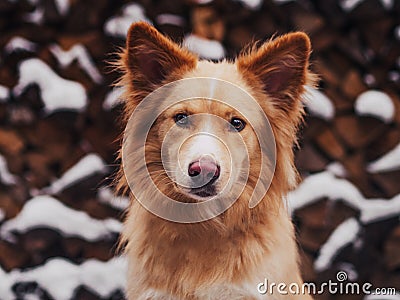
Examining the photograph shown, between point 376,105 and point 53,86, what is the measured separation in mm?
572

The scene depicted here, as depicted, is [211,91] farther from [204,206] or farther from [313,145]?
[313,145]

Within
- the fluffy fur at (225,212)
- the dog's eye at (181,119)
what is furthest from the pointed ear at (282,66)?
the dog's eye at (181,119)

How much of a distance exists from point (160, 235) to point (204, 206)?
8 cm

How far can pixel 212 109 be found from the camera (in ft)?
2.24

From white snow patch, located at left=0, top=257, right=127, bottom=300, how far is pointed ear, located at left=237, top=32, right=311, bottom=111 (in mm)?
414

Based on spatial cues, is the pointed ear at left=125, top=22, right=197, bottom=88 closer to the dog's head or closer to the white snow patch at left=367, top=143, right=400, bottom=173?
the dog's head

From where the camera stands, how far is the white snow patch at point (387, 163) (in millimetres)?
976

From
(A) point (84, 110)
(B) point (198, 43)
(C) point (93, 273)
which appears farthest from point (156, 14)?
(C) point (93, 273)

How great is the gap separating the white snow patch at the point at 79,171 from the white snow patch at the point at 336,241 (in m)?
0.42

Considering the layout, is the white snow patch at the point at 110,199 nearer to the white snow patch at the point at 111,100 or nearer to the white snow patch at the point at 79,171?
the white snow patch at the point at 79,171

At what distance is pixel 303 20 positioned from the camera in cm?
94
